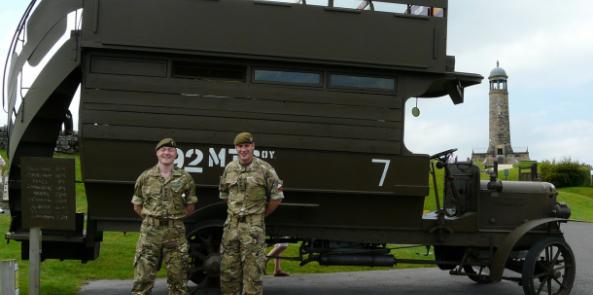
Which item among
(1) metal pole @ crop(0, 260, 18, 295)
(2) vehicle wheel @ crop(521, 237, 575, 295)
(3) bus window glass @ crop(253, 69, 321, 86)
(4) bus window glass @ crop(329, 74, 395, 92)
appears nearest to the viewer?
(1) metal pole @ crop(0, 260, 18, 295)

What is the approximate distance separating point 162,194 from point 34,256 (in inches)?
59.3

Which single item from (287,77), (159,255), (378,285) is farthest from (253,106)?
(378,285)

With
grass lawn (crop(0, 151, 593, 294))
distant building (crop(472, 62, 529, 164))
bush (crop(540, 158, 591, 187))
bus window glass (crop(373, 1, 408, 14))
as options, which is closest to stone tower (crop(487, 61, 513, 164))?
distant building (crop(472, 62, 529, 164))

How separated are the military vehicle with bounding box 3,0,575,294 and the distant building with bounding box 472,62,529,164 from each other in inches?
2714

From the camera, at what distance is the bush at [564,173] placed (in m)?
41.3

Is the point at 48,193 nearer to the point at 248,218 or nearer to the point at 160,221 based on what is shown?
the point at 160,221

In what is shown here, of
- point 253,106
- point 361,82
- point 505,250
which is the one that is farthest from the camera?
point 505,250

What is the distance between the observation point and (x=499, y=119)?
7656cm

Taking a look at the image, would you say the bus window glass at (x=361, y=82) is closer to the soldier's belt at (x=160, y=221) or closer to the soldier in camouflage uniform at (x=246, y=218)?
the soldier in camouflage uniform at (x=246, y=218)

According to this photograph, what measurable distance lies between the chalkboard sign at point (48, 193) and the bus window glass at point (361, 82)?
9.59ft

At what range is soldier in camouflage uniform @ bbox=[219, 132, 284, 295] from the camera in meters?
5.79

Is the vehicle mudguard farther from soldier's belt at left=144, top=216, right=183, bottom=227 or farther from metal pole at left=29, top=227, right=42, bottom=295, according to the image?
metal pole at left=29, top=227, right=42, bottom=295

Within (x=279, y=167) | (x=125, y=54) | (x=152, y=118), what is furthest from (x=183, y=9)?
(x=279, y=167)

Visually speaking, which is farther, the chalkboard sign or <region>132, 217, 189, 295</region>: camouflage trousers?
the chalkboard sign
